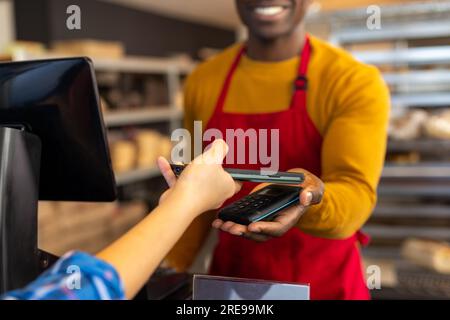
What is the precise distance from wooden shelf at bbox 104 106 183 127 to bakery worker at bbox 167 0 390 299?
2216 millimetres

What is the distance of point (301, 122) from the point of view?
3.28ft

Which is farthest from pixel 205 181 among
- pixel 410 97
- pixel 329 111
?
pixel 410 97

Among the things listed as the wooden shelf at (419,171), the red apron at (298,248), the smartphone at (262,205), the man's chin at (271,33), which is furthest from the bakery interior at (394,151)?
the man's chin at (271,33)

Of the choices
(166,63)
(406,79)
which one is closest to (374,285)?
(406,79)

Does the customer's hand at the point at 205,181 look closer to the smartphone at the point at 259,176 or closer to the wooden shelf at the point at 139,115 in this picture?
the smartphone at the point at 259,176

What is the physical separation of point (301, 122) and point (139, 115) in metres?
2.67

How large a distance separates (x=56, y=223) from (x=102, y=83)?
1.07 m

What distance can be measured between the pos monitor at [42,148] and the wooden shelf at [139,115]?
100 inches

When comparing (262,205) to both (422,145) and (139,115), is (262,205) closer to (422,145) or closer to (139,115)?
(422,145)

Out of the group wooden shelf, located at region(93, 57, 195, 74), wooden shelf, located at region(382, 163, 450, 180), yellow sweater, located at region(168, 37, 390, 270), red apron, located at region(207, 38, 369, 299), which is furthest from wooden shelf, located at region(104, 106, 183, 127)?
red apron, located at region(207, 38, 369, 299)

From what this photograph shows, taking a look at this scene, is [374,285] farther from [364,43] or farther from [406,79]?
[364,43]

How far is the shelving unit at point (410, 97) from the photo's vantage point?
6.70ft

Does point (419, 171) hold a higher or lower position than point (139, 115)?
lower

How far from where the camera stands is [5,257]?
562mm
